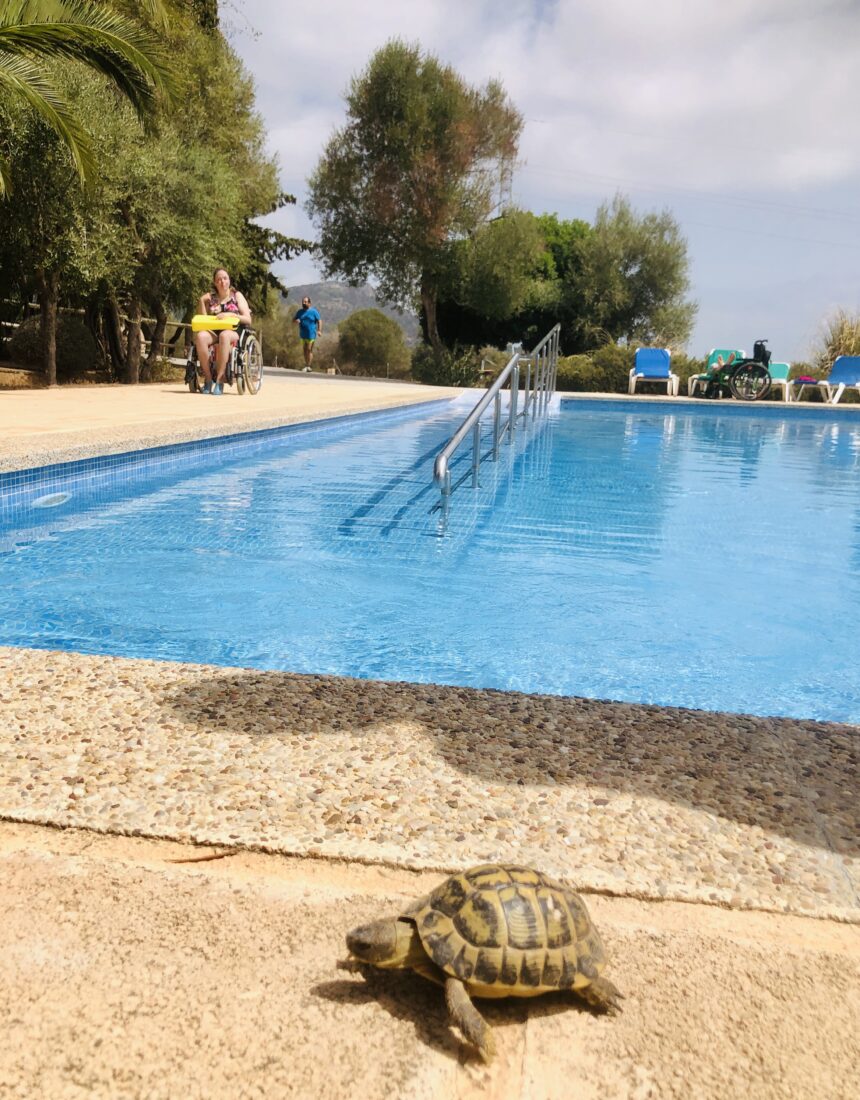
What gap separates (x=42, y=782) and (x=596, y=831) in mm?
1360

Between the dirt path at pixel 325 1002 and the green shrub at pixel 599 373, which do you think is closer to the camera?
the dirt path at pixel 325 1002

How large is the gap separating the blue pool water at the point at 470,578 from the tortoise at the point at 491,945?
7.45ft

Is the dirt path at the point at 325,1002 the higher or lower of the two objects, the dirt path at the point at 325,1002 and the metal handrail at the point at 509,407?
the lower

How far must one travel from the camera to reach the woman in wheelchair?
12.0 m

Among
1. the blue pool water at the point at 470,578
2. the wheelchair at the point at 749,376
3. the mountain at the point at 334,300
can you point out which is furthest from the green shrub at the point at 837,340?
the mountain at the point at 334,300

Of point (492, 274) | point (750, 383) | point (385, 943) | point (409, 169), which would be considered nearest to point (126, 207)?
point (409, 169)

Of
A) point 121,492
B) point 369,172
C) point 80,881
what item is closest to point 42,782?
point 80,881

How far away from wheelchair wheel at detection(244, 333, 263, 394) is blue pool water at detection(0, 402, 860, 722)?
412 cm

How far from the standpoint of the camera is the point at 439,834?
82.9 inches

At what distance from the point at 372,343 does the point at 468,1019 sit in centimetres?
2949

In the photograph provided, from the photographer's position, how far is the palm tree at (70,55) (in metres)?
10.1

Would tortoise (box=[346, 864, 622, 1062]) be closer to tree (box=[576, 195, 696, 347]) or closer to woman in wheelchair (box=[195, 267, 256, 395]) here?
woman in wheelchair (box=[195, 267, 256, 395])

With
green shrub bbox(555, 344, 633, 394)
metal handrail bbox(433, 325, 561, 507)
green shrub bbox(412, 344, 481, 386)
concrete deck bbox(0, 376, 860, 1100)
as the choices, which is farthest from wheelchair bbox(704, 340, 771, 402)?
concrete deck bbox(0, 376, 860, 1100)

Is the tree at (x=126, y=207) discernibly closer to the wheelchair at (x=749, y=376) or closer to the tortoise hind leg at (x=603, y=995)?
the wheelchair at (x=749, y=376)
